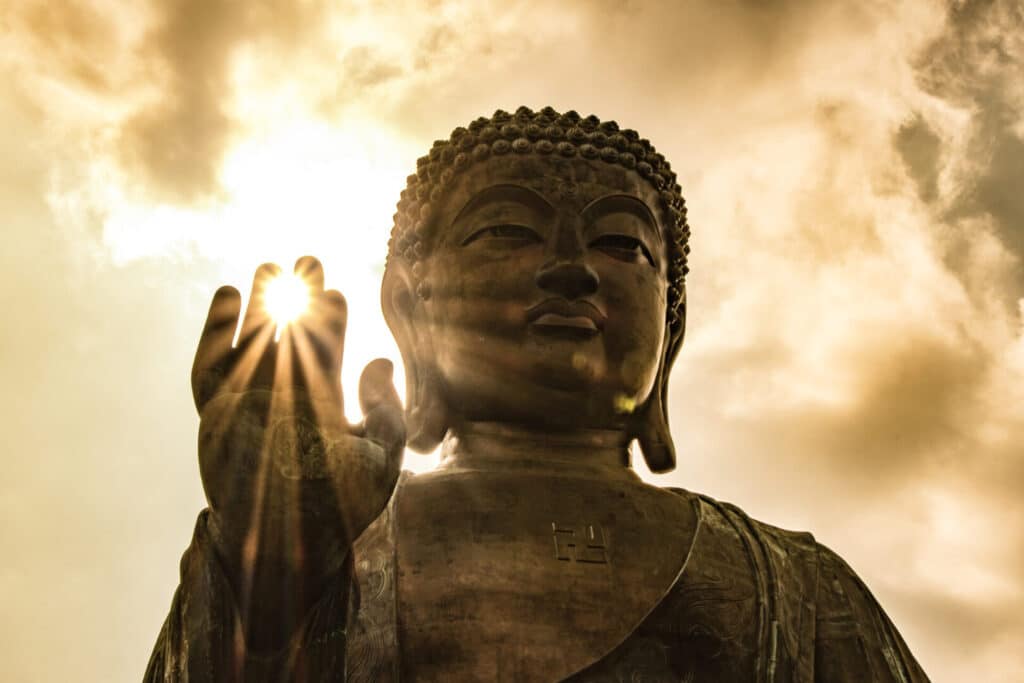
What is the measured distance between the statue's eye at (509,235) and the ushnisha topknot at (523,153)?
471 mm

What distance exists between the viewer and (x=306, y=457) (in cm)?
527

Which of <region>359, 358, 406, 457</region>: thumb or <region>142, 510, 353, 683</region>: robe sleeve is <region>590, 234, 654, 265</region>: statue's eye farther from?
<region>142, 510, 353, 683</region>: robe sleeve

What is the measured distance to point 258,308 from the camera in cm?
558

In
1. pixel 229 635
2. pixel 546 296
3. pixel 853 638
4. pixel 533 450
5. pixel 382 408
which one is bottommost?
pixel 229 635

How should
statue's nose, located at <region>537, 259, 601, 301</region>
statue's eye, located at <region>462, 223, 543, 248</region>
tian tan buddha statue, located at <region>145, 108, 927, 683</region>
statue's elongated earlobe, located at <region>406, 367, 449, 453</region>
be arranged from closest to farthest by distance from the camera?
1. tian tan buddha statue, located at <region>145, 108, 927, 683</region>
2. statue's nose, located at <region>537, 259, 601, 301</region>
3. statue's eye, located at <region>462, 223, 543, 248</region>
4. statue's elongated earlobe, located at <region>406, 367, 449, 453</region>

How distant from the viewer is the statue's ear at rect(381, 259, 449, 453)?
26.1 ft

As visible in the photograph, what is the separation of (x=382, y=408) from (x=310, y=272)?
0.63m

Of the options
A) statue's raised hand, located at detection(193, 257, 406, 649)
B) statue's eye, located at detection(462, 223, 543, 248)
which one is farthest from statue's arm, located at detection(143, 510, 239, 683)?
statue's eye, located at detection(462, 223, 543, 248)

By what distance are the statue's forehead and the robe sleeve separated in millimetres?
2856

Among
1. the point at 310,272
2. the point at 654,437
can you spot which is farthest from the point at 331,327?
the point at 654,437

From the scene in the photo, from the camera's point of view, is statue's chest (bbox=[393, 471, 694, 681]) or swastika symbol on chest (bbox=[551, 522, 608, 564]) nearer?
statue's chest (bbox=[393, 471, 694, 681])

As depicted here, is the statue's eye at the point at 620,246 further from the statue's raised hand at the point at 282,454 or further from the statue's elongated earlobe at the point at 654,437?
the statue's raised hand at the point at 282,454

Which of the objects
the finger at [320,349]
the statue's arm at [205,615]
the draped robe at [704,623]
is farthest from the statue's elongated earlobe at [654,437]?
the statue's arm at [205,615]

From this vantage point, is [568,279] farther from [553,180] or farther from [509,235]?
[553,180]
